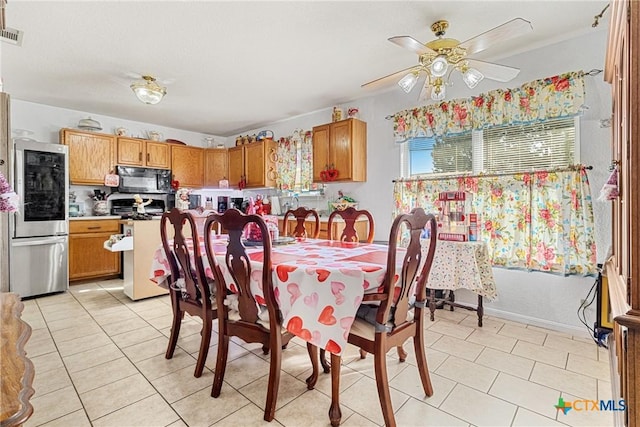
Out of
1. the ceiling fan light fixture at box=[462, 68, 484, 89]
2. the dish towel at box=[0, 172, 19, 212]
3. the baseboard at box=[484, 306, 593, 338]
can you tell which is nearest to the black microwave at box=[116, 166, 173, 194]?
the dish towel at box=[0, 172, 19, 212]

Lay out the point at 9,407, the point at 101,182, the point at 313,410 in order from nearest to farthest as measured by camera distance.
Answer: the point at 9,407 → the point at 313,410 → the point at 101,182

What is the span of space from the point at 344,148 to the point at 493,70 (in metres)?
2.11

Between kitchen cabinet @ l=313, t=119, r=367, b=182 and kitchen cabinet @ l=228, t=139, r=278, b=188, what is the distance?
1.23 metres

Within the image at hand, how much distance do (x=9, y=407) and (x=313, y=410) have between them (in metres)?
1.37

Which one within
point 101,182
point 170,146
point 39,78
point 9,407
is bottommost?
point 9,407

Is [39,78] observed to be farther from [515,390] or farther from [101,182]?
[515,390]

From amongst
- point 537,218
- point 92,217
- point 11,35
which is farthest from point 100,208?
point 537,218

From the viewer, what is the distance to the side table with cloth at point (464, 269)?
271cm

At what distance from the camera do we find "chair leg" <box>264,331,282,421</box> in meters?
1.53

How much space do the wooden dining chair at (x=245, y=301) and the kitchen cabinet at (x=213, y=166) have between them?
14.2ft

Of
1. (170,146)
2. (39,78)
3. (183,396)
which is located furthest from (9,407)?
(170,146)

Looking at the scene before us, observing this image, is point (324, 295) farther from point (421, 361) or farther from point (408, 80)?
point (408, 80)

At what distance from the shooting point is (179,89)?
373cm

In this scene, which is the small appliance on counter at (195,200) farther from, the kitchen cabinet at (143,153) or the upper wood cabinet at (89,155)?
the upper wood cabinet at (89,155)
